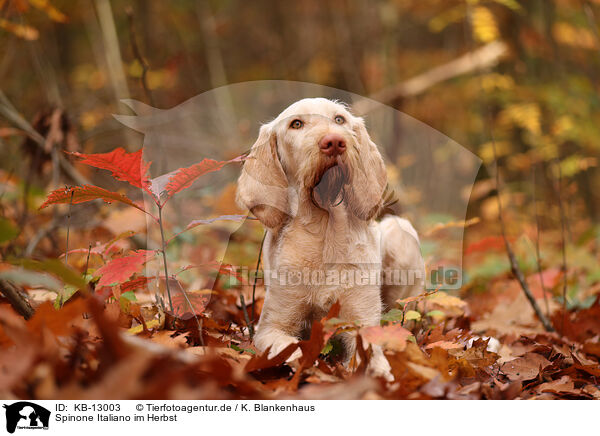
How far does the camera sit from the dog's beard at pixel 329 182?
6.04 ft

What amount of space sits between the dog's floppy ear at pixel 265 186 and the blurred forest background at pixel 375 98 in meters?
0.17

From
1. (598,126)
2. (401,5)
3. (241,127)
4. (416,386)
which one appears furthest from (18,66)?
(598,126)

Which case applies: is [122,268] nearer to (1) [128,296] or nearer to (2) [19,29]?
(1) [128,296]

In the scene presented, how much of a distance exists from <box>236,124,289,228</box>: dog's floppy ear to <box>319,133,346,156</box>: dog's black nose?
27 centimetres

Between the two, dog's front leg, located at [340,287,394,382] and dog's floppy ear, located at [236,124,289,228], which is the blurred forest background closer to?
dog's floppy ear, located at [236,124,289,228]

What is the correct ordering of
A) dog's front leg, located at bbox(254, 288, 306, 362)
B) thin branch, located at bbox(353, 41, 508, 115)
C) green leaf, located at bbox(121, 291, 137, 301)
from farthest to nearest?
1. thin branch, located at bbox(353, 41, 508, 115)
2. green leaf, located at bbox(121, 291, 137, 301)
3. dog's front leg, located at bbox(254, 288, 306, 362)

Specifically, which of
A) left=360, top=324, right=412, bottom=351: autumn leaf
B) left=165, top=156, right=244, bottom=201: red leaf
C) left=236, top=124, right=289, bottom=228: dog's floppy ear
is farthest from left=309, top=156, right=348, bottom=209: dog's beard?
left=360, top=324, right=412, bottom=351: autumn leaf

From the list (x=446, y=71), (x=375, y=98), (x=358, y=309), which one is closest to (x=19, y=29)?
(x=375, y=98)

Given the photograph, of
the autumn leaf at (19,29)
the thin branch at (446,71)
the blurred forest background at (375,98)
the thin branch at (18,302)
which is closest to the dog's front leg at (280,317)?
the blurred forest background at (375,98)

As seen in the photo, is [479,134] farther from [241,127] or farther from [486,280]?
[241,127]

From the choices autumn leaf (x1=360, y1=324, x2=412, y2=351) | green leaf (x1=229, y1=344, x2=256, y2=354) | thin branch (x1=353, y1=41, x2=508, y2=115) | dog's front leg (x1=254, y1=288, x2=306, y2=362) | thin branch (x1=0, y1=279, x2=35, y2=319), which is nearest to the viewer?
autumn leaf (x1=360, y1=324, x2=412, y2=351)

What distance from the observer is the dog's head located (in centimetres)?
186

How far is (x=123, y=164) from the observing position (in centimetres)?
184
